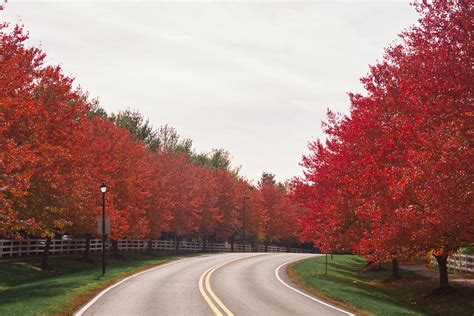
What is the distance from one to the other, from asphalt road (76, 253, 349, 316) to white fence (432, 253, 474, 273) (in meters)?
18.1

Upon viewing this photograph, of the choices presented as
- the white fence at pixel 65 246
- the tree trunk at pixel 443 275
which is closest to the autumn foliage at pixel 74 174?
the white fence at pixel 65 246

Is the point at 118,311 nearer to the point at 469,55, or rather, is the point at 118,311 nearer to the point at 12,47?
the point at 469,55

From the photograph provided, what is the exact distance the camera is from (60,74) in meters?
27.5

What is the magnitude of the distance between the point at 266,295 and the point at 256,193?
209 ft

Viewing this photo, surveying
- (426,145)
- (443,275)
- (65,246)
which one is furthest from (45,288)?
(65,246)

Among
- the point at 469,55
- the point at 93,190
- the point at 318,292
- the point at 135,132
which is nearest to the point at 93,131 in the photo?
the point at 93,190

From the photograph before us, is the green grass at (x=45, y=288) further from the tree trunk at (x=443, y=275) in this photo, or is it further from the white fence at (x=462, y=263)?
the white fence at (x=462, y=263)

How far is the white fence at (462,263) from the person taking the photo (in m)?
37.2

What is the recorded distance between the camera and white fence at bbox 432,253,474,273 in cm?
3716

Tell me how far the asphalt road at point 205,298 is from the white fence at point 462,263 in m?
18.1

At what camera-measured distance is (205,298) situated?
17.5m

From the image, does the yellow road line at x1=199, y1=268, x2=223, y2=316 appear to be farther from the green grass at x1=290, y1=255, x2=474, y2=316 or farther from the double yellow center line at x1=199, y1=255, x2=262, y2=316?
the green grass at x1=290, y1=255, x2=474, y2=316

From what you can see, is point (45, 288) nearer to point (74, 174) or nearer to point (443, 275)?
point (74, 174)

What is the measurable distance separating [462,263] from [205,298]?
90.9 ft
